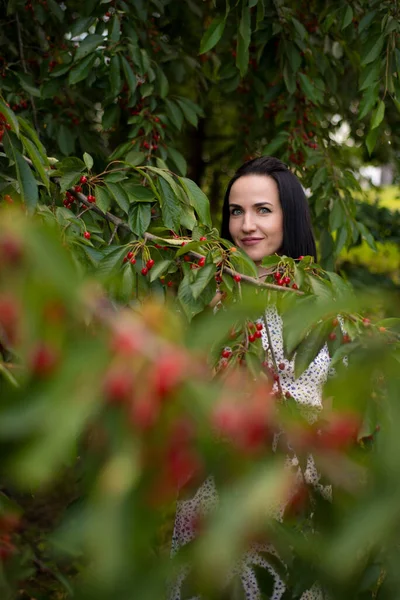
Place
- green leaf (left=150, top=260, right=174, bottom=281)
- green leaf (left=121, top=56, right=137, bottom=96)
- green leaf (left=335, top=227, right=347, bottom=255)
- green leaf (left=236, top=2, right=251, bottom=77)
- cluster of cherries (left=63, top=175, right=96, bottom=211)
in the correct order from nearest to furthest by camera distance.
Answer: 1. green leaf (left=150, top=260, right=174, bottom=281)
2. cluster of cherries (left=63, top=175, right=96, bottom=211)
3. green leaf (left=236, top=2, right=251, bottom=77)
4. green leaf (left=121, top=56, right=137, bottom=96)
5. green leaf (left=335, top=227, right=347, bottom=255)

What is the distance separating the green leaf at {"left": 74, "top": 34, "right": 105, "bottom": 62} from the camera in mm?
2508

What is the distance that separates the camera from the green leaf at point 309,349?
1.23 meters

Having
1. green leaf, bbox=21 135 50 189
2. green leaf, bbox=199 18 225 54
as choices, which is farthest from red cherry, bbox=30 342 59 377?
green leaf, bbox=199 18 225 54

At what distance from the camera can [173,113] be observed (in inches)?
112

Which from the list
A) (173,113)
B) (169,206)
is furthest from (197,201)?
(173,113)

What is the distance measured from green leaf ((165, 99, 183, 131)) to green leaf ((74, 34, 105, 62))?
0.38 m

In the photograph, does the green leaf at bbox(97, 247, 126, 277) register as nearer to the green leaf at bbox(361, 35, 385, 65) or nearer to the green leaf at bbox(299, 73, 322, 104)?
the green leaf at bbox(361, 35, 385, 65)

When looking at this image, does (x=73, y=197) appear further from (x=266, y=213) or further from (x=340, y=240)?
(x=340, y=240)

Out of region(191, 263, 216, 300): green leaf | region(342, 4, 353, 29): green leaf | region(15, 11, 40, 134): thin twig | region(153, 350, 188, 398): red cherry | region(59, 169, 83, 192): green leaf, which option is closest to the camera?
region(153, 350, 188, 398): red cherry

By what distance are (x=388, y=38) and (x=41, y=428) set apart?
229 cm

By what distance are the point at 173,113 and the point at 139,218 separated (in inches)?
52.1

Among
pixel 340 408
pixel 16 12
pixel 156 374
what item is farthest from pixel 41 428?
pixel 16 12

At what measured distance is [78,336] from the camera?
0.58 m

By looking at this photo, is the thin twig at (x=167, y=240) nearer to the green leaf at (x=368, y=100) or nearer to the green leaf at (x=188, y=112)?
the green leaf at (x=368, y=100)
